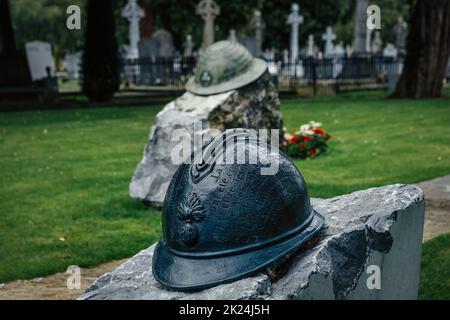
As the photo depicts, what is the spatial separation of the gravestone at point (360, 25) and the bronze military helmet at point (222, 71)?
780 inches

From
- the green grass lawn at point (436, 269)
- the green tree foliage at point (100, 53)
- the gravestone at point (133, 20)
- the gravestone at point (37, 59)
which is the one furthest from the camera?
the gravestone at point (37, 59)

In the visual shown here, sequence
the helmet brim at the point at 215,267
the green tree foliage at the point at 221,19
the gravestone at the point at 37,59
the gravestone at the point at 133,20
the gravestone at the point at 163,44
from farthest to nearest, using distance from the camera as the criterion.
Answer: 1. the green tree foliage at the point at 221,19
2. the gravestone at the point at 37,59
3. the gravestone at the point at 133,20
4. the gravestone at the point at 163,44
5. the helmet brim at the point at 215,267

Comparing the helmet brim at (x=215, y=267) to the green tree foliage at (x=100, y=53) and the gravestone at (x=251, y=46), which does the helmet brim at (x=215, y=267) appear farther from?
the gravestone at (x=251, y=46)

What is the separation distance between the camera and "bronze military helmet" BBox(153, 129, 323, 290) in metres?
3.28

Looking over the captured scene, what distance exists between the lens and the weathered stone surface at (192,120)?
7.61 metres

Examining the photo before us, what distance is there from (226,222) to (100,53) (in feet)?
61.1

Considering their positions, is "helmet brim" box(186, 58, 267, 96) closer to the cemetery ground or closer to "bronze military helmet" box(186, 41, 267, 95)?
"bronze military helmet" box(186, 41, 267, 95)

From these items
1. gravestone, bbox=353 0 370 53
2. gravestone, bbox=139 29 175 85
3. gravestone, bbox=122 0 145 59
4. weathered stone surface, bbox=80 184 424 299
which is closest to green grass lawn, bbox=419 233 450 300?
weathered stone surface, bbox=80 184 424 299

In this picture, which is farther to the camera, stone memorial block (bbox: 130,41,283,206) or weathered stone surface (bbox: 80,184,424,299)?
stone memorial block (bbox: 130,41,283,206)

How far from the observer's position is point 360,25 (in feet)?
90.9

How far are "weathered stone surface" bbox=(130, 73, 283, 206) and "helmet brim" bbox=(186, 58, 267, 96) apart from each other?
0.27ft

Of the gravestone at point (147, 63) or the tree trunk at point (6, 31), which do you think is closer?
the tree trunk at point (6, 31)

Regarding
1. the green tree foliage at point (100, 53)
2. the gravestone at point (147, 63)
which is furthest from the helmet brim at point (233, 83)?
the gravestone at point (147, 63)
